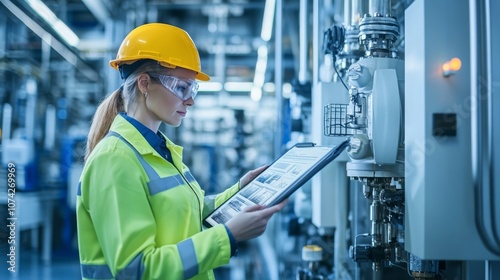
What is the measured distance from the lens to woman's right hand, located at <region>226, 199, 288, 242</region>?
1.27 meters

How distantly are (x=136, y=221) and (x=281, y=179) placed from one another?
0.49 m

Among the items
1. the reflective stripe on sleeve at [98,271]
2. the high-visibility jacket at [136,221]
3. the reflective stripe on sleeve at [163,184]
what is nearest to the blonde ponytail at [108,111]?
the high-visibility jacket at [136,221]

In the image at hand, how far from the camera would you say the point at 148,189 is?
1318 mm

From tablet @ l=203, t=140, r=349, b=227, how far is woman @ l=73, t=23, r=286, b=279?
60 mm

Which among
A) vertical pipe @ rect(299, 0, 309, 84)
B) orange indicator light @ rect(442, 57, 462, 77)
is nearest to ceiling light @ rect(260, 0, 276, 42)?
vertical pipe @ rect(299, 0, 309, 84)

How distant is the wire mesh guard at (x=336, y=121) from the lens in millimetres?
1805

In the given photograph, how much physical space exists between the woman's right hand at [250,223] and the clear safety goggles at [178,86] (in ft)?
1.51

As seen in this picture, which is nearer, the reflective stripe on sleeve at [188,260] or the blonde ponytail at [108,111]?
the reflective stripe on sleeve at [188,260]

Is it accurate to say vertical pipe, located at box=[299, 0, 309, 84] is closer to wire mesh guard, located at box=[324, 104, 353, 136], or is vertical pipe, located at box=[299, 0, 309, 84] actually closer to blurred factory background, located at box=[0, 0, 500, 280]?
blurred factory background, located at box=[0, 0, 500, 280]

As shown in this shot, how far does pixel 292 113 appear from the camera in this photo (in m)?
3.43

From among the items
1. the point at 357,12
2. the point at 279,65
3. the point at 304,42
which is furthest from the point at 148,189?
the point at 279,65

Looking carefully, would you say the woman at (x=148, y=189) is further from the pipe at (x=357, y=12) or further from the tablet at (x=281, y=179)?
the pipe at (x=357, y=12)

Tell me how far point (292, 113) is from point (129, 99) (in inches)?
81.4

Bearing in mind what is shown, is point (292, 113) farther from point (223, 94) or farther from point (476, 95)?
point (223, 94)
